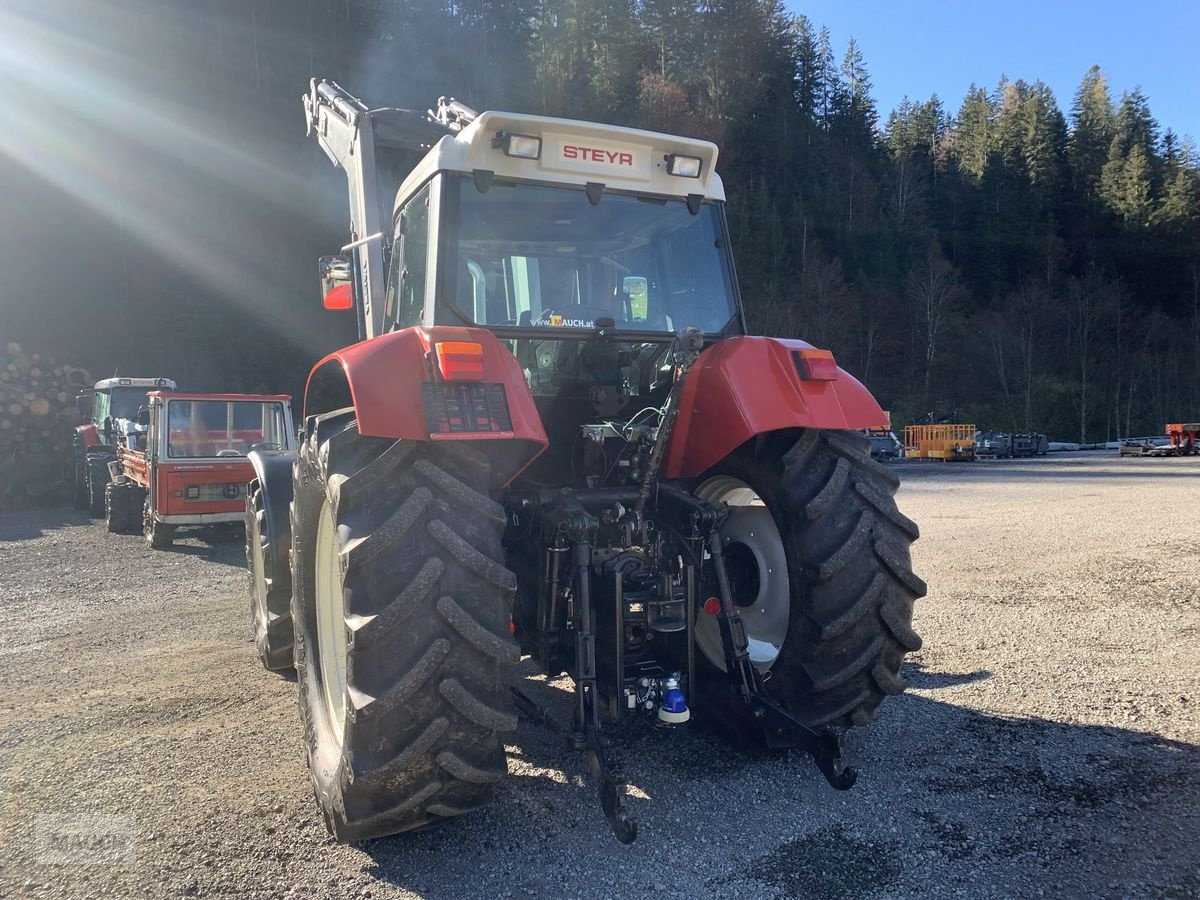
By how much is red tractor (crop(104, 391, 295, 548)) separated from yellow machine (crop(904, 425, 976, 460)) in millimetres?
23318

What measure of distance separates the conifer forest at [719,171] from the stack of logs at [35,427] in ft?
7.56

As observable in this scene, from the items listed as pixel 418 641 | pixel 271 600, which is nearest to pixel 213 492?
pixel 271 600

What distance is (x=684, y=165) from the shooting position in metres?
3.69

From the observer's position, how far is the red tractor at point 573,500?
2.57m

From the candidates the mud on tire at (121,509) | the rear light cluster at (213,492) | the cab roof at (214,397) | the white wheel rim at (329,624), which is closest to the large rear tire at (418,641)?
the white wheel rim at (329,624)

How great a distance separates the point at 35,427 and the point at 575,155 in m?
17.8

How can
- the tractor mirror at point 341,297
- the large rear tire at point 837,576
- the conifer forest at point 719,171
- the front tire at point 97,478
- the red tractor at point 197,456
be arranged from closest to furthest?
the large rear tire at point 837,576, the tractor mirror at point 341,297, the red tractor at point 197,456, the front tire at point 97,478, the conifer forest at point 719,171

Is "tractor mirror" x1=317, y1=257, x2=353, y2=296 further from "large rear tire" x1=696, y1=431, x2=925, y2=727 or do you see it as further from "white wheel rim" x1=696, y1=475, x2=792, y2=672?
"large rear tire" x1=696, y1=431, x2=925, y2=727

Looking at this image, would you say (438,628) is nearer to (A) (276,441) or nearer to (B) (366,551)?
(B) (366,551)

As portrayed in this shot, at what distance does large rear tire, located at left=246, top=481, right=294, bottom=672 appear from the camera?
445 centimetres

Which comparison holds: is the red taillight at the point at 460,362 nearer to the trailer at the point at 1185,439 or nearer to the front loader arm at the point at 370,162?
the front loader arm at the point at 370,162

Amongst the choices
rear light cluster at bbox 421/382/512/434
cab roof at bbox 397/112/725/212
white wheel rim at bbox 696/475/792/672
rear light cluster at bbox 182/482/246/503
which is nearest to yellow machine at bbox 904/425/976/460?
rear light cluster at bbox 182/482/246/503

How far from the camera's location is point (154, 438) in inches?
400

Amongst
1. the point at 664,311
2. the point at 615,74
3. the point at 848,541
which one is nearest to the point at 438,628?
the point at 848,541
